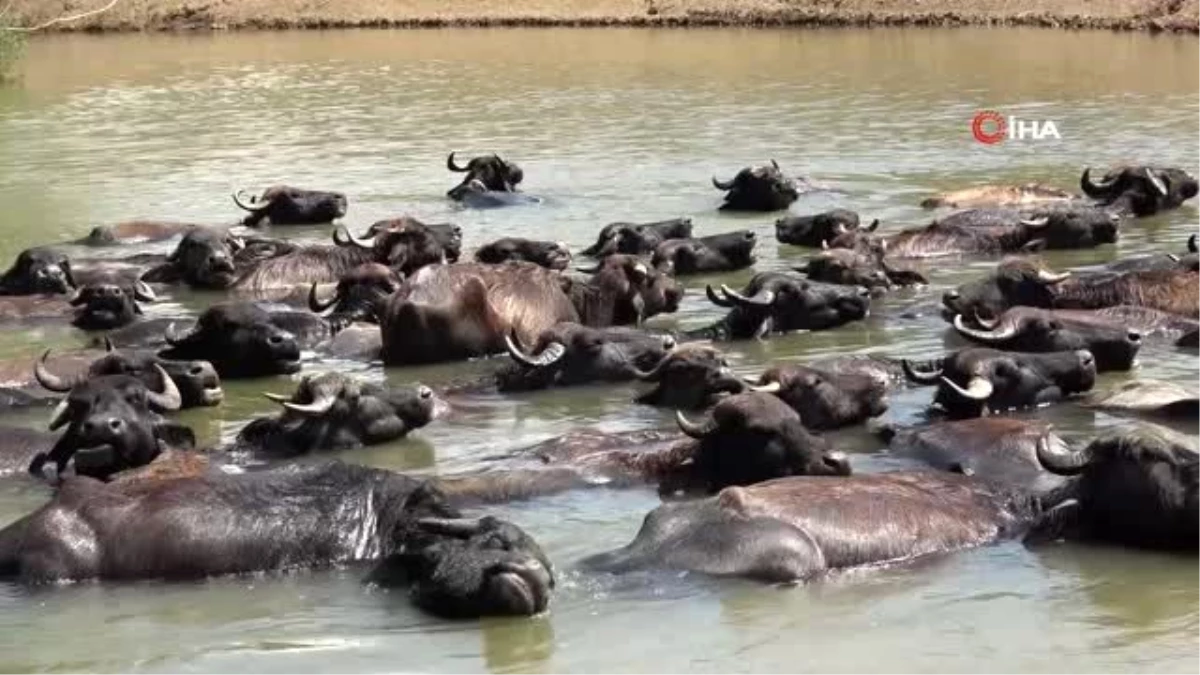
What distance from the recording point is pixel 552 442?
952 cm

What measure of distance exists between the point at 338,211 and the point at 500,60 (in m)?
21.9

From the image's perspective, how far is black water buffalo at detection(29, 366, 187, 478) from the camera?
891cm

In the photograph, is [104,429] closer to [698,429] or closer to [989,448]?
[698,429]

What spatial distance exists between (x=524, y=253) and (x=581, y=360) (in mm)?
3726

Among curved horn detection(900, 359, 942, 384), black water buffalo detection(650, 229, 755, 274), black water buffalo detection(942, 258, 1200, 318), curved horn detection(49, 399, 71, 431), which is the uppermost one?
curved horn detection(49, 399, 71, 431)

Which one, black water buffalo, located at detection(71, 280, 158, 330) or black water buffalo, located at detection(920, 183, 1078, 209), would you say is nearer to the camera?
black water buffalo, located at detection(71, 280, 158, 330)

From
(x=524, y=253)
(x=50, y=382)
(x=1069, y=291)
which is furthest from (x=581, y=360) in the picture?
(x=524, y=253)

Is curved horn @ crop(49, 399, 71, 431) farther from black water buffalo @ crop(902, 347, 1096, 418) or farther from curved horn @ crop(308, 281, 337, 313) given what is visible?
black water buffalo @ crop(902, 347, 1096, 418)

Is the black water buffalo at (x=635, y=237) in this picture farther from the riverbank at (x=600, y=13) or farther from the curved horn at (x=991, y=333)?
the riverbank at (x=600, y=13)

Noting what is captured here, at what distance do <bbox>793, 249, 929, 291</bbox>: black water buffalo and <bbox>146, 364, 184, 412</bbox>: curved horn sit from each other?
519cm

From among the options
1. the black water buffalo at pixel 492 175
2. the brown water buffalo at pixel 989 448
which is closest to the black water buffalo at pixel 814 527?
the brown water buffalo at pixel 989 448

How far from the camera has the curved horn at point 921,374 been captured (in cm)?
1028

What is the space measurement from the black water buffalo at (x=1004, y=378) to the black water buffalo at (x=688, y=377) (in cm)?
102

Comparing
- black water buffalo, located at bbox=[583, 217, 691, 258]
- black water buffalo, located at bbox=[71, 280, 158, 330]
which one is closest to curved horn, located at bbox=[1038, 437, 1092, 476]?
black water buffalo, located at bbox=[583, 217, 691, 258]
